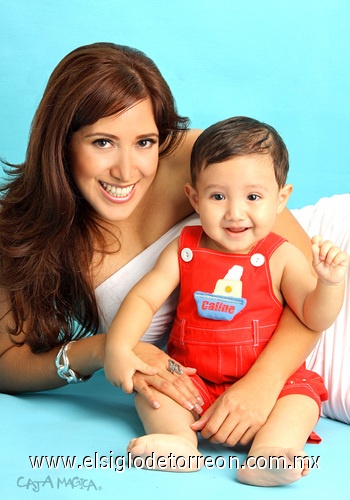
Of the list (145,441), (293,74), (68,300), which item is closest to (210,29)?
(293,74)

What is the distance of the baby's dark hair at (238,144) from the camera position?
2080mm

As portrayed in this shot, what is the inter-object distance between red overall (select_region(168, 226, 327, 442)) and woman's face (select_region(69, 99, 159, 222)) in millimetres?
222

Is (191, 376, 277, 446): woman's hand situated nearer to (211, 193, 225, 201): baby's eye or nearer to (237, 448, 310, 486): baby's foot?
(237, 448, 310, 486): baby's foot

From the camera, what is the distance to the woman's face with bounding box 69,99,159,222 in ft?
7.23

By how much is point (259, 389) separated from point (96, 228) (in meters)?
0.72

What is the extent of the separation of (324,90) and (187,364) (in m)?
2.28

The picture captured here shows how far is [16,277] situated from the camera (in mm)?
2463

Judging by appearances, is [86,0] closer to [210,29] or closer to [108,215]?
[210,29]

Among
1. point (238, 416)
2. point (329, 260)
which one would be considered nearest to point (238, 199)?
point (329, 260)

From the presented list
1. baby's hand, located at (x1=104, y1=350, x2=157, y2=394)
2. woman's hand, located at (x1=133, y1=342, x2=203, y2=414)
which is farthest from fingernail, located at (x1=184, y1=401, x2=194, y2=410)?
baby's hand, located at (x1=104, y1=350, x2=157, y2=394)

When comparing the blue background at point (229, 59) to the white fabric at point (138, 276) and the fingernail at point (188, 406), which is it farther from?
the fingernail at point (188, 406)

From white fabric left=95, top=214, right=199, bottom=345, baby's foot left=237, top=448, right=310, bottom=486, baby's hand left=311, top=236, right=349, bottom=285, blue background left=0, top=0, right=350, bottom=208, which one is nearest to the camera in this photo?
baby's foot left=237, top=448, right=310, bottom=486

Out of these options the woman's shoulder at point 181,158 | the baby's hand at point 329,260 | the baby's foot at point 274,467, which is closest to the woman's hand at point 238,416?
the baby's foot at point 274,467

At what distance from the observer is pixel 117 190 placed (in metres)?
2.29
